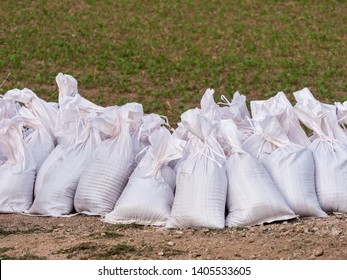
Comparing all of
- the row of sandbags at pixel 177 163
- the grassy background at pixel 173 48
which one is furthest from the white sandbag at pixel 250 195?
the grassy background at pixel 173 48

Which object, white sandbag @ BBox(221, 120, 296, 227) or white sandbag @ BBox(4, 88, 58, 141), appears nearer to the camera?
white sandbag @ BBox(221, 120, 296, 227)

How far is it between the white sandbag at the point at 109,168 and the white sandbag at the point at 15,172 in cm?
47

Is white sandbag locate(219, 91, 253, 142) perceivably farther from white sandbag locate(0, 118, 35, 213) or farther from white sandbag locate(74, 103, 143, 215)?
white sandbag locate(0, 118, 35, 213)

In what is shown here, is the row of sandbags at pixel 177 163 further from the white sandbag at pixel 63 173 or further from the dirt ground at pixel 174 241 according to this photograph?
the dirt ground at pixel 174 241

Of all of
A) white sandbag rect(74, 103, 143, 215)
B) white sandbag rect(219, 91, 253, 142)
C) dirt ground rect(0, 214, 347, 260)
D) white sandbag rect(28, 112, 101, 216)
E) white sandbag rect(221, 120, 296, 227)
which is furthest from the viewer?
white sandbag rect(219, 91, 253, 142)

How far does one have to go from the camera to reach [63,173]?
6.52 m

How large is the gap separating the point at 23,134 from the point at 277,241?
251 cm

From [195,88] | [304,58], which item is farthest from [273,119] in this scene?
[304,58]

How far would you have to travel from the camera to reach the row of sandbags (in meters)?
5.94

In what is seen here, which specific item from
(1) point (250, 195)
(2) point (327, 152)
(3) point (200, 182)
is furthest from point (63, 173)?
(2) point (327, 152)

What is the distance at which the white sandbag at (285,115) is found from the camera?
6395 mm

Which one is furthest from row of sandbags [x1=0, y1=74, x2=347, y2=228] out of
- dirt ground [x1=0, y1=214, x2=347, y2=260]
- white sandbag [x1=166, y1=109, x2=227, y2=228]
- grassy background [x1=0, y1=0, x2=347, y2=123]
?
grassy background [x1=0, y1=0, x2=347, y2=123]

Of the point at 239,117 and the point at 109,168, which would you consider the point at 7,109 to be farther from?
the point at 239,117

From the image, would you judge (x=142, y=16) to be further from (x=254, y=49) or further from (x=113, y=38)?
(x=254, y=49)
